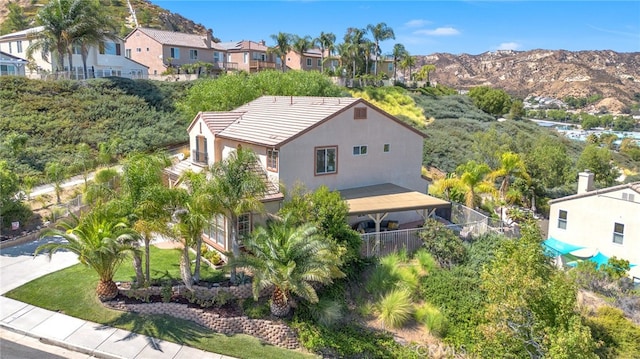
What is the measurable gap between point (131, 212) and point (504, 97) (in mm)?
81115

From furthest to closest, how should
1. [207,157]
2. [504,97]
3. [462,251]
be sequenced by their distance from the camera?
[504,97]
[207,157]
[462,251]

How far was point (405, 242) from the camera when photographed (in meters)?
22.8

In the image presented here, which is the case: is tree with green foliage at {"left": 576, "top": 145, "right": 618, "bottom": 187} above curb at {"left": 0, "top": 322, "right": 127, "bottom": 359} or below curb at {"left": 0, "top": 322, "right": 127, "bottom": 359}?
above

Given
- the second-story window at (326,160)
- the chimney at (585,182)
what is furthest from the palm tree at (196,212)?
the chimney at (585,182)

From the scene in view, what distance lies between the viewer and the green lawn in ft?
54.9

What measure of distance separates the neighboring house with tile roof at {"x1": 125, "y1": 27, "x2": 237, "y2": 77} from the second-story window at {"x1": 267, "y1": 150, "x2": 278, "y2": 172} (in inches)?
2055

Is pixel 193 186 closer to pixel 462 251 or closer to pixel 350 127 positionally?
pixel 350 127

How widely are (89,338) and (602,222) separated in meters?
26.3

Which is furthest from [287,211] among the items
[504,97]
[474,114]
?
[504,97]

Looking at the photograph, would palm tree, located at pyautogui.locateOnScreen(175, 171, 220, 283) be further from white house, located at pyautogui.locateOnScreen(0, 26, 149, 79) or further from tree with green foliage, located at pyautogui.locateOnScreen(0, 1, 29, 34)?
tree with green foliage, located at pyautogui.locateOnScreen(0, 1, 29, 34)

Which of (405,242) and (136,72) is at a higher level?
(136,72)

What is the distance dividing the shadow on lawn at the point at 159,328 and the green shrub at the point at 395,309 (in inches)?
262

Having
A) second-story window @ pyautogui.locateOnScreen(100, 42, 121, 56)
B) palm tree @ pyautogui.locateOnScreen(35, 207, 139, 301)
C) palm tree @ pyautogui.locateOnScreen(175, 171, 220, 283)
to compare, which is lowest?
palm tree @ pyautogui.locateOnScreen(35, 207, 139, 301)

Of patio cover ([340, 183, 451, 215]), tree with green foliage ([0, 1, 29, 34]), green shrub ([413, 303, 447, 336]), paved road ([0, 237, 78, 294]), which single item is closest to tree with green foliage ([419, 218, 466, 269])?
patio cover ([340, 183, 451, 215])
